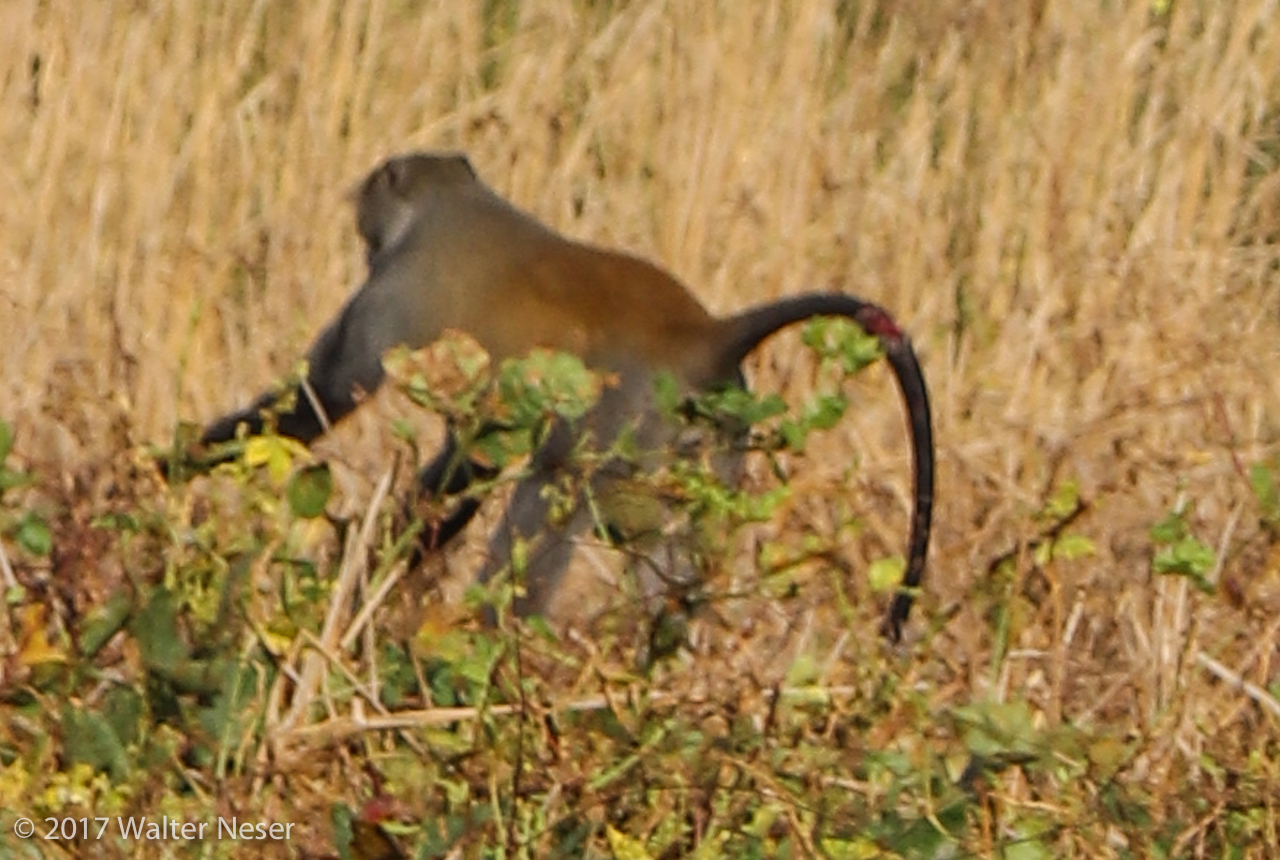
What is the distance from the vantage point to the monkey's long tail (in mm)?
3713

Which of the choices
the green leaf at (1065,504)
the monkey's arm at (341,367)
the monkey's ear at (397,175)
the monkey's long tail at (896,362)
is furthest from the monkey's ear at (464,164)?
the green leaf at (1065,504)

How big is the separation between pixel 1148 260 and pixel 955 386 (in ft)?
Result: 1.73

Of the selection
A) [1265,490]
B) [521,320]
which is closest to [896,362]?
[521,320]

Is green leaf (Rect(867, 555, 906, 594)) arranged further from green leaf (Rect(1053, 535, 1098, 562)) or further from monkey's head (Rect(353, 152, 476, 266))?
monkey's head (Rect(353, 152, 476, 266))

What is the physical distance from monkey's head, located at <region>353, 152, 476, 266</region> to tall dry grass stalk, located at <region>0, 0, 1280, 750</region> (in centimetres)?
30

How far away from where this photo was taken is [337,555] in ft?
10.8

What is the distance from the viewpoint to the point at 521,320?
15.1 feet

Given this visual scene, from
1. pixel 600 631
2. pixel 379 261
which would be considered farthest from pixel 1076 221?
pixel 600 631

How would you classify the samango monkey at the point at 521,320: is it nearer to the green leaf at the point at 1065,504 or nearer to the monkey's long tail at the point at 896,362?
the monkey's long tail at the point at 896,362

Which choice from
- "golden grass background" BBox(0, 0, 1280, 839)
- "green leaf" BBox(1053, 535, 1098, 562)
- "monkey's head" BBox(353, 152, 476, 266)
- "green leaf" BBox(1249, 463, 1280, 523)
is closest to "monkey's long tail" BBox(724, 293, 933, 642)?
"green leaf" BBox(1053, 535, 1098, 562)

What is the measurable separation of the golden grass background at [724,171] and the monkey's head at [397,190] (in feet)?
1.00

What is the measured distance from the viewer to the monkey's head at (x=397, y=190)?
512cm

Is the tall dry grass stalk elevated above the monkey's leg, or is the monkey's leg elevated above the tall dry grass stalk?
the tall dry grass stalk

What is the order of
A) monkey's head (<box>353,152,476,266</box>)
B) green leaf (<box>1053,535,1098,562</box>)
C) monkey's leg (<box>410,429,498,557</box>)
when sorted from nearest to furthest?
green leaf (<box>1053,535,1098,562</box>), monkey's leg (<box>410,429,498,557</box>), monkey's head (<box>353,152,476,266</box>)
